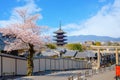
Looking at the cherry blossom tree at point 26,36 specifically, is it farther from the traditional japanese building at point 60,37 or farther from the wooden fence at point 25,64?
the traditional japanese building at point 60,37

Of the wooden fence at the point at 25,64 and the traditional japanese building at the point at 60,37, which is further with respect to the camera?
the traditional japanese building at the point at 60,37

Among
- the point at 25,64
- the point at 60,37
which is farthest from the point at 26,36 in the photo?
the point at 60,37

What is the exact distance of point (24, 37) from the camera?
1314 inches

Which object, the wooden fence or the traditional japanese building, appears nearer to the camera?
the wooden fence

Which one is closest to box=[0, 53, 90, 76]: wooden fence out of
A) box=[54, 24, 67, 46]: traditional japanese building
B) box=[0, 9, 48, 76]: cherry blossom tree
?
box=[0, 9, 48, 76]: cherry blossom tree

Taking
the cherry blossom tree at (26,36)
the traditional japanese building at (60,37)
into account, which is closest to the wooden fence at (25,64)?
the cherry blossom tree at (26,36)

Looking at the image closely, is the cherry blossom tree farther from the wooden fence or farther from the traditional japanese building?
the traditional japanese building

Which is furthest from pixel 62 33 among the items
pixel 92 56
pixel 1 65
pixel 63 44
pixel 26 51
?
pixel 1 65

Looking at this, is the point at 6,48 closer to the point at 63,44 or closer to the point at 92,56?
the point at 92,56

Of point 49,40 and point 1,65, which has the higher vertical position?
point 49,40

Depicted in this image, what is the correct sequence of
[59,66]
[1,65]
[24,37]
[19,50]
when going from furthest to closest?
1. [59,66]
2. [19,50]
3. [24,37]
4. [1,65]

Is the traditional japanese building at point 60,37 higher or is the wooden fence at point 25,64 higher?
the traditional japanese building at point 60,37

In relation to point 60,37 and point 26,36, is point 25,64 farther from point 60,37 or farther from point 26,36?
point 60,37

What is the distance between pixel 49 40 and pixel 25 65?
3996mm
